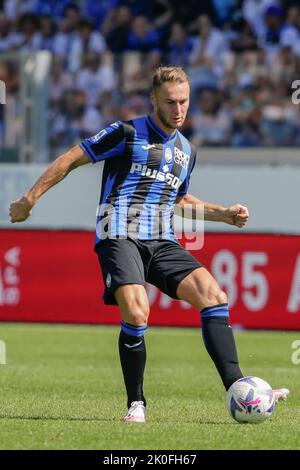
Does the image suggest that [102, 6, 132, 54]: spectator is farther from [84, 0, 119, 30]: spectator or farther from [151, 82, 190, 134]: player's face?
[151, 82, 190, 134]: player's face

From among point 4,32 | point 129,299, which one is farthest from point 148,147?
point 4,32

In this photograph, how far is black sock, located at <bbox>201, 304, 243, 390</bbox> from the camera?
7.28m

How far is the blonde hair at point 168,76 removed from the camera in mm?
7281

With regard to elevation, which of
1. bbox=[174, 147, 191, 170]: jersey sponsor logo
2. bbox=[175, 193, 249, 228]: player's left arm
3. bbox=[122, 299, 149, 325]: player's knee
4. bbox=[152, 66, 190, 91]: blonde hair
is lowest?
bbox=[122, 299, 149, 325]: player's knee

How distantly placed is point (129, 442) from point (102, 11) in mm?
14892

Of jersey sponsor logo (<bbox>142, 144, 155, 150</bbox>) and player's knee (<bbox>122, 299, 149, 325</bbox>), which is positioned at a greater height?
jersey sponsor logo (<bbox>142, 144, 155, 150</bbox>)

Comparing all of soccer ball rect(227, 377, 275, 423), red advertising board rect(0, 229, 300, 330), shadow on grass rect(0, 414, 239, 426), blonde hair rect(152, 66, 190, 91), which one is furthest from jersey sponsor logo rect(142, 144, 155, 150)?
red advertising board rect(0, 229, 300, 330)

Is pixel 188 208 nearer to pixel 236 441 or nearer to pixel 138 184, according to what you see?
pixel 138 184

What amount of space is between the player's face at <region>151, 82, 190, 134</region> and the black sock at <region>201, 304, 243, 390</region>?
1.31m

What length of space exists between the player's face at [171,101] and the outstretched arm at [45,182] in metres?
0.61

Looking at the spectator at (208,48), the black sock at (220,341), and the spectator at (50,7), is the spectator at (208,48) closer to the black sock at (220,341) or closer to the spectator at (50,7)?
the spectator at (50,7)

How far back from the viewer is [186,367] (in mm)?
11742

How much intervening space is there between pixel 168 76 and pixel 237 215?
3.70 feet

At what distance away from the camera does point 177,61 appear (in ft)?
61.8
